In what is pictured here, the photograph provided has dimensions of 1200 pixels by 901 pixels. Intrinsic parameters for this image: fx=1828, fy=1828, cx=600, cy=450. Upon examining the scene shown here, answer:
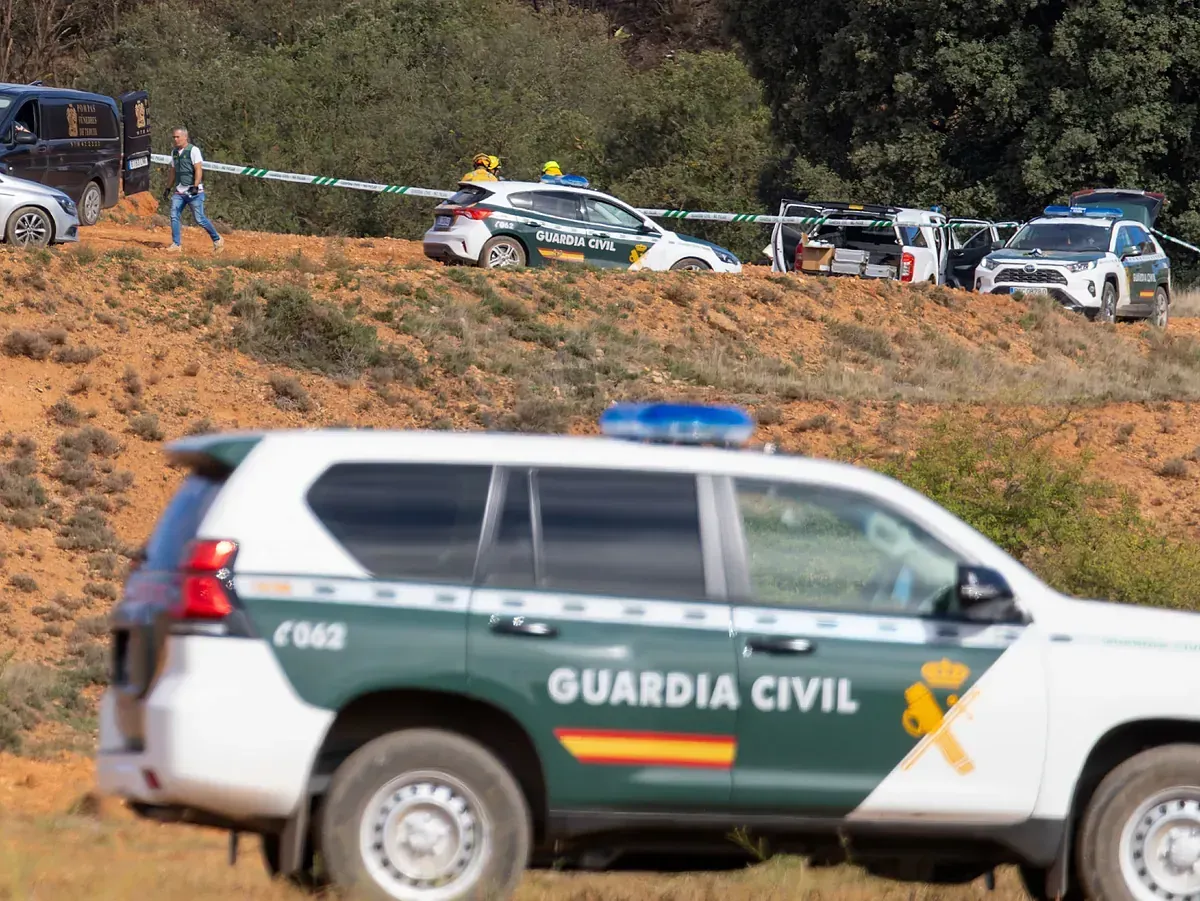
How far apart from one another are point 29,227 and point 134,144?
465 centimetres

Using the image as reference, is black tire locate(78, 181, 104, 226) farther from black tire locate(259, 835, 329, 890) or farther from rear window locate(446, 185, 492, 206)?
black tire locate(259, 835, 329, 890)

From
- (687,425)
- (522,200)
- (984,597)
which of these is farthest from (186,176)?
(984,597)

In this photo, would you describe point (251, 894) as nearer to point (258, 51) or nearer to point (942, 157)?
point (942, 157)

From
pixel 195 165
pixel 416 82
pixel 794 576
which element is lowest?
pixel 794 576

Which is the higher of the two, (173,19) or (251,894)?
(173,19)

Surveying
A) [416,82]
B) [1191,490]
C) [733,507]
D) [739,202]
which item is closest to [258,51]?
[416,82]

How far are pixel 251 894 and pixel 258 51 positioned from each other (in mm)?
41266

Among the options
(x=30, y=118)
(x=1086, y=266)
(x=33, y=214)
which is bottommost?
(x=1086, y=266)

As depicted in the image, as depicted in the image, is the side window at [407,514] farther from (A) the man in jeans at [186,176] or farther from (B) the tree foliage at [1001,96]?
(B) the tree foliage at [1001,96]

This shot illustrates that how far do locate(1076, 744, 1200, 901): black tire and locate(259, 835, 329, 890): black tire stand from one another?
2.48 meters

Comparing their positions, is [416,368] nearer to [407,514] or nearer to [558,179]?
[558,179]

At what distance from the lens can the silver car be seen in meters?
20.0

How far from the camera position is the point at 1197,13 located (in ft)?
116

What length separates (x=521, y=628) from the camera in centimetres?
565
